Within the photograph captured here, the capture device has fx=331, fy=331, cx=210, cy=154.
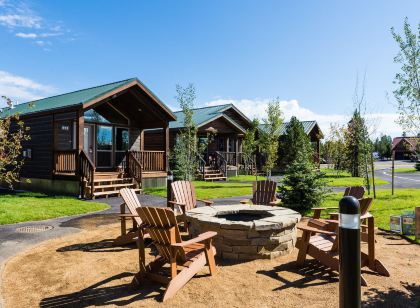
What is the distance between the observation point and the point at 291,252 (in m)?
6.05

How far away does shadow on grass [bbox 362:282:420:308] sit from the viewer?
152 inches

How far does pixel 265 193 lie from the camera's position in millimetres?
8984

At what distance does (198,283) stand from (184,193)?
3687 millimetres

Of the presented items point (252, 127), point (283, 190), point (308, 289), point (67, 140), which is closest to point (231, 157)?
point (252, 127)

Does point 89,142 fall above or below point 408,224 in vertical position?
above

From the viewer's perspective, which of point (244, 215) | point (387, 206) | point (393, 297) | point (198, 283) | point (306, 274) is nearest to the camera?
point (393, 297)

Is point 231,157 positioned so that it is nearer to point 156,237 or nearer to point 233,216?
point 233,216

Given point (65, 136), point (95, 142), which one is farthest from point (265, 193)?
point (65, 136)

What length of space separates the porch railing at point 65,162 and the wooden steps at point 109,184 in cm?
106

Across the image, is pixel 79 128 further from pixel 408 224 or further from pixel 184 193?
pixel 408 224

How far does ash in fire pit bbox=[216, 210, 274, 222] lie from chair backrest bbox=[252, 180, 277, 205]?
5.72 feet

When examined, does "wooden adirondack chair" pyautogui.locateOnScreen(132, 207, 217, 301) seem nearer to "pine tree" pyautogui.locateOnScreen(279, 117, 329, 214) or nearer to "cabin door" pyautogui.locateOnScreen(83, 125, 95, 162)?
"pine tree" pyautogui.locateOnScreen(279, 117, 329, 214)

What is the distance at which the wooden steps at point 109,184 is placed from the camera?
44.3 feet

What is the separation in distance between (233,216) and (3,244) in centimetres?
468
